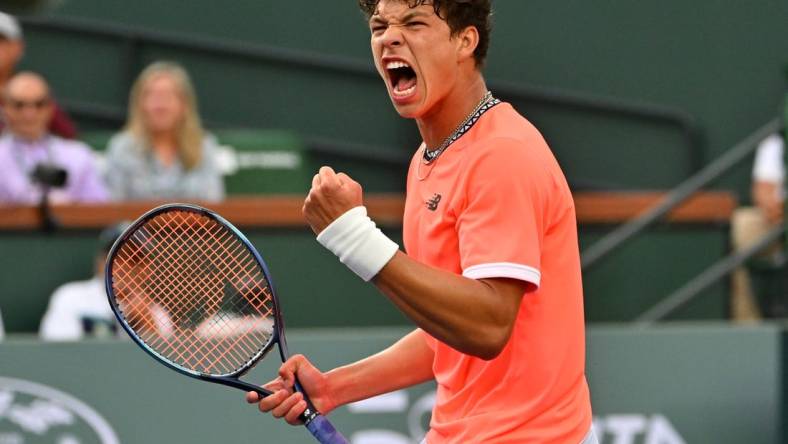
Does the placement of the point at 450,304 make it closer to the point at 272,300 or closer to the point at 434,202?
the point at 434,202

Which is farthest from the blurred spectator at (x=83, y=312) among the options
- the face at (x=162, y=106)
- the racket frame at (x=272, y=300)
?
the racket frame at (x=272, y=300)

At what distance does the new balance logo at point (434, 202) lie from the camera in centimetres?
309

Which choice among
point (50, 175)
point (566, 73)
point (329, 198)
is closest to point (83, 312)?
point (50, 175)

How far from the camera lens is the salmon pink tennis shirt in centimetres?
291

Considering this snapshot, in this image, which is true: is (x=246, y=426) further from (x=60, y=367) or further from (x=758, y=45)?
(x=758, y=45)

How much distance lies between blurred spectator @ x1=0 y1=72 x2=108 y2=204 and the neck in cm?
384

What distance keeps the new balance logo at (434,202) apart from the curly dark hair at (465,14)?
30 cm

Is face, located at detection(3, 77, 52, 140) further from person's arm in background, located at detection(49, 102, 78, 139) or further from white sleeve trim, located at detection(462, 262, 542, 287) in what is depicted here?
white sleeve trim, located at detection(462, 262, 542, 287)

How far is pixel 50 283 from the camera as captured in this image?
660cm

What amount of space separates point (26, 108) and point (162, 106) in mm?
603

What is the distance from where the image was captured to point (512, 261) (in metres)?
2.88

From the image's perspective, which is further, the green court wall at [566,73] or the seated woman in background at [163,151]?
the green court wall at [566,73]

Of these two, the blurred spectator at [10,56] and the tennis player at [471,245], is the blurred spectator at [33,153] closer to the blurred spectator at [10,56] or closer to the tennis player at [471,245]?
the blurred spectator at [10,56]

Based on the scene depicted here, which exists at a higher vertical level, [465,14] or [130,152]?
[465,14]
